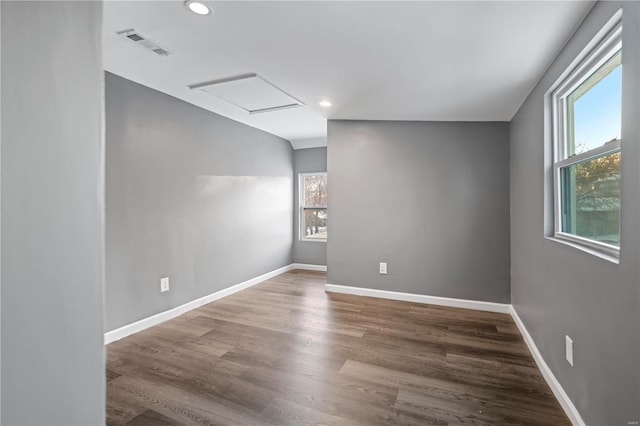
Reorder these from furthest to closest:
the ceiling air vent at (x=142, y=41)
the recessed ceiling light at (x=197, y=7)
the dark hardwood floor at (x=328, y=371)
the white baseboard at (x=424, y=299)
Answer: the white baseboard at (x=424, y=299)
the ceiling air vent at (x=142, y=41)
the dark hardwood floor at (x=328, y=371)
the recessed ceiling light at (x=197, y=7)

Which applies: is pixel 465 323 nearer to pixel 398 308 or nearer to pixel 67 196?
pixel 398 308

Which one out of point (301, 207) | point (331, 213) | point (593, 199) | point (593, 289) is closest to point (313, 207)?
point (301, 207)

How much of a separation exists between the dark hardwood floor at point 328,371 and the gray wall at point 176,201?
1.52 ft

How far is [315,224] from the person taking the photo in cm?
570

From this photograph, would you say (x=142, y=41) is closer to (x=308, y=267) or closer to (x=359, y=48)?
(x=359, y=48)

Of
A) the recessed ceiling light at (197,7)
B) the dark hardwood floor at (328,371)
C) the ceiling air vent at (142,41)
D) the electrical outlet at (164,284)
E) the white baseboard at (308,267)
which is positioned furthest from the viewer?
the white baseboard at (308,267)

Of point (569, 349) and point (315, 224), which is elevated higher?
point (315, 224)

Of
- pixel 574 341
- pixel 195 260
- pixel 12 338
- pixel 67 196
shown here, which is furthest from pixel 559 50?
pixel 195 260

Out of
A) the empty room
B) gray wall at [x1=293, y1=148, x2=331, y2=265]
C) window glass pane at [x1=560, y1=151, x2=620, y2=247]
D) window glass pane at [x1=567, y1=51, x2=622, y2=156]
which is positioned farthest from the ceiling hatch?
window glass pane at [x1=560, y1=151, x2=620, y2=247]

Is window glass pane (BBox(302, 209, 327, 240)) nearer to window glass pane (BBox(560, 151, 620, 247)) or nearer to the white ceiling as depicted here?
the white ceiling

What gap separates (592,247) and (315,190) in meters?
4.33

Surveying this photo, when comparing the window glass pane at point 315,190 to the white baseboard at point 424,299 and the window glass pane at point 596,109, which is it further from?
the window glass pane at point 596,109

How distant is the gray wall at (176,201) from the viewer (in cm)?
274

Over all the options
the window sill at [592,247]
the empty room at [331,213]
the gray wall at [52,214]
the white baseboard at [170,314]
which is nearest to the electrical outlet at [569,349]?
the empty room at [331,213]
